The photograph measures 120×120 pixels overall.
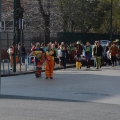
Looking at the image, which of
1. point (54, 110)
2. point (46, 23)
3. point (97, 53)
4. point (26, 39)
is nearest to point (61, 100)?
point (54, 110)

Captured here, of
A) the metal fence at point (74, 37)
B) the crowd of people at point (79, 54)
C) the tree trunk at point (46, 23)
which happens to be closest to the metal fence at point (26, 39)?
the tree trunk at point (46, 23)

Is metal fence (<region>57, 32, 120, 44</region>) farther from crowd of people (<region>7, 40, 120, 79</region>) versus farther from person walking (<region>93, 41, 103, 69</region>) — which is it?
person walking (<region>93, 41, 103, 69</region>)

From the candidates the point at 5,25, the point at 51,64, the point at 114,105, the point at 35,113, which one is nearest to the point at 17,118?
the point at 35,113

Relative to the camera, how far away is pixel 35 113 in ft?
41.2

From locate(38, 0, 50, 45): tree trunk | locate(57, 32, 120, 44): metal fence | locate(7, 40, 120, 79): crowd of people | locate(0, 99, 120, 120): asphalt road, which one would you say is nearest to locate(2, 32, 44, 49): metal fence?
locate(38, 0, 50, 45): tree trunk

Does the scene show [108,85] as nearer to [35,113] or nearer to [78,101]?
[78,101]

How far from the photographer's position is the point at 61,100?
615 inches

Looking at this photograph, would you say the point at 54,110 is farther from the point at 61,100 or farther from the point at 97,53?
the point at 97,53

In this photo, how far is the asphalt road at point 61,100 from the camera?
12.4m

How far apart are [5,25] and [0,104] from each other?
41.9m

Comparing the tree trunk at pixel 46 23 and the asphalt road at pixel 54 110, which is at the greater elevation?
the tree trunk at pixel 46 23

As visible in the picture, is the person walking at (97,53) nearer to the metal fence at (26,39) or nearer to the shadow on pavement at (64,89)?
the shadow on pavement at (64,89)

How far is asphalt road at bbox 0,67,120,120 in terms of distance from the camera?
1238 centimetres

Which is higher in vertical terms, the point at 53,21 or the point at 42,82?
the point at 53,21
